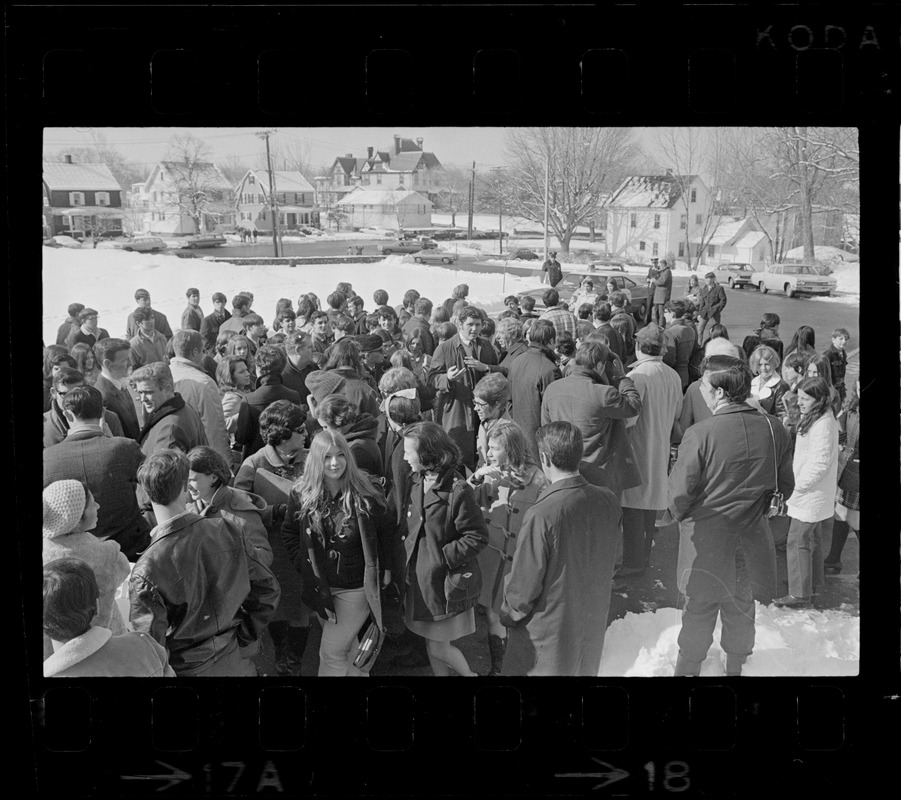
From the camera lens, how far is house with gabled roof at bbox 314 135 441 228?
3398 mm

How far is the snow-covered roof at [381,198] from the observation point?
3600mm

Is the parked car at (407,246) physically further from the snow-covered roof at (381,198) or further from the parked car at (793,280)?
the parked car at (793,280)

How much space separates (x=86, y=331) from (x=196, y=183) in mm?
695

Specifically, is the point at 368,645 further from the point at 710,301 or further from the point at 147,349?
the point at 710,301

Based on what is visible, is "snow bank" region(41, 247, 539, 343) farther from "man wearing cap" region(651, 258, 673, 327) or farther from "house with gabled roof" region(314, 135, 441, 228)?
"man wearing cap" region(651, 258, 673, 327)

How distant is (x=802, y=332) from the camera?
3537 millimetres

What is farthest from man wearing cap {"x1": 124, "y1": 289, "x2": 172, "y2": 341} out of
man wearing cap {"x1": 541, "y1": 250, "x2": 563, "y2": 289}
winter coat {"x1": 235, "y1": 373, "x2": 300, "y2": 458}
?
man wearing cap {"x1": 541, "y1": 250, "x2": 563, "y2": 289}

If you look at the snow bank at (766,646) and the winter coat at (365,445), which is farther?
the winter coat at (365,445)

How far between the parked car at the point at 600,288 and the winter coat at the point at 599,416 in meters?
0.29

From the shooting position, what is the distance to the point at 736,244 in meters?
3.66
